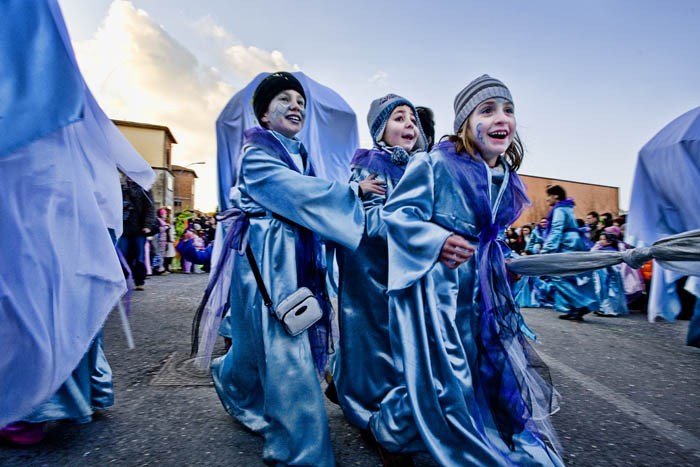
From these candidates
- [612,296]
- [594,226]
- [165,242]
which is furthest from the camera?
[165,242]

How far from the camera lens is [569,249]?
5.90m

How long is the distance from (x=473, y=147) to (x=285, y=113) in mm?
907

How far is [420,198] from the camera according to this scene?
1771 mm

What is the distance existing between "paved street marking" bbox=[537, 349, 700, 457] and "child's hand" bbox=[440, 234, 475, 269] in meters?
1.52

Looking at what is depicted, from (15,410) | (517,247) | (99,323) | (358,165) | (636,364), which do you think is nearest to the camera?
(15,410)

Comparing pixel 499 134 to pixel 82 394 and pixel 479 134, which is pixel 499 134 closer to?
pixel 479 134

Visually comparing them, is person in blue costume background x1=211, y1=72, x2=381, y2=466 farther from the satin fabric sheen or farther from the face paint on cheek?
the face paint on cheek

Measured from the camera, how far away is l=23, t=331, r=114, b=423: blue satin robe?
6.14ft

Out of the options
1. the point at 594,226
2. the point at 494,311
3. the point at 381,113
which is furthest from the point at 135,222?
the point at 594,226

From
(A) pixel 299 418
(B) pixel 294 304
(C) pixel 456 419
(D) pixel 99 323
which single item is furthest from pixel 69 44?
(C) pixel 456 419

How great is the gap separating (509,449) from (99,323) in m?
1.69

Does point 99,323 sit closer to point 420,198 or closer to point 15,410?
point 15,410

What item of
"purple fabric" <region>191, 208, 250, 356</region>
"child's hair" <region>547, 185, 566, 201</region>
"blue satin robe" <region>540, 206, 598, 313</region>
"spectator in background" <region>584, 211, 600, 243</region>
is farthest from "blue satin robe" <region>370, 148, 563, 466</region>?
"spectator in background" <region>584, 211, 600, 243</region>

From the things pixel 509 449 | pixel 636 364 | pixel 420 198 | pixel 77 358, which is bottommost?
pixel 636 364
